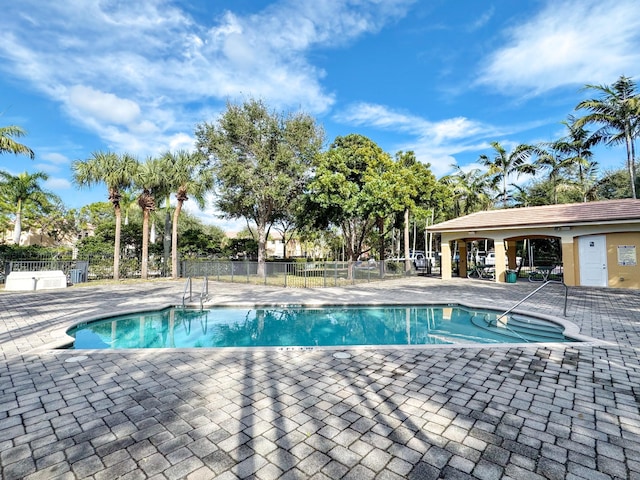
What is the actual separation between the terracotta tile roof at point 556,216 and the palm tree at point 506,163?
7.69 m

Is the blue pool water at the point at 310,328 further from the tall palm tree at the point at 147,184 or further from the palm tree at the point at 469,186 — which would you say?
the palm tree at the point at 469,186

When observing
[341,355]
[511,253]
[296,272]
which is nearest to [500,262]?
[511,253]

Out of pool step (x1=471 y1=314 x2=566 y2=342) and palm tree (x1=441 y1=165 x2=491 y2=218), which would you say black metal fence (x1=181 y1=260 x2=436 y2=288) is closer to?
pool step (x1=471 y1=314 x2=566 y2=342)

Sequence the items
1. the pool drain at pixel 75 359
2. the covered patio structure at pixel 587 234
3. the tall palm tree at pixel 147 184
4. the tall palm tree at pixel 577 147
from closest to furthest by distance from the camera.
Answer: the pool drain at pixel 75 359
the covered patio structure at pixel 587 234
the tall palm tree at pixel 147 184
the tall palm tree at pixel 577 147

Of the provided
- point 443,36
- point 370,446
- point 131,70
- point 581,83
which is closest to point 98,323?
point 370,446

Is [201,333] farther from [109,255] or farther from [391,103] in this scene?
[391,103]

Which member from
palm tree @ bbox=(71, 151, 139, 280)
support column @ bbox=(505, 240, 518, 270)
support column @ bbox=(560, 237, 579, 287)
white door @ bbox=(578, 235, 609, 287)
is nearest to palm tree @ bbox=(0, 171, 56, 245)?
palm tree @ bbox=(71, 151, 139, 280)

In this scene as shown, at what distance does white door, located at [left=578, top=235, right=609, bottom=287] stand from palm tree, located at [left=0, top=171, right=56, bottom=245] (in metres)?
37.7

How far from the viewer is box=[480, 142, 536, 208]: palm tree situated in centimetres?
2342

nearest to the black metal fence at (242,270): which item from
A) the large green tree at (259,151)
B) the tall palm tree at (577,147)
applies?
the large green tree at (259,151)

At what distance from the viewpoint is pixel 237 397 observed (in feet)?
10.9

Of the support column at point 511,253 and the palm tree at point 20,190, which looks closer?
the support column at point 511,253

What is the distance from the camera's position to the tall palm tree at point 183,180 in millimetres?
17641

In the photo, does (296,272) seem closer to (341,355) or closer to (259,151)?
(259,151)
